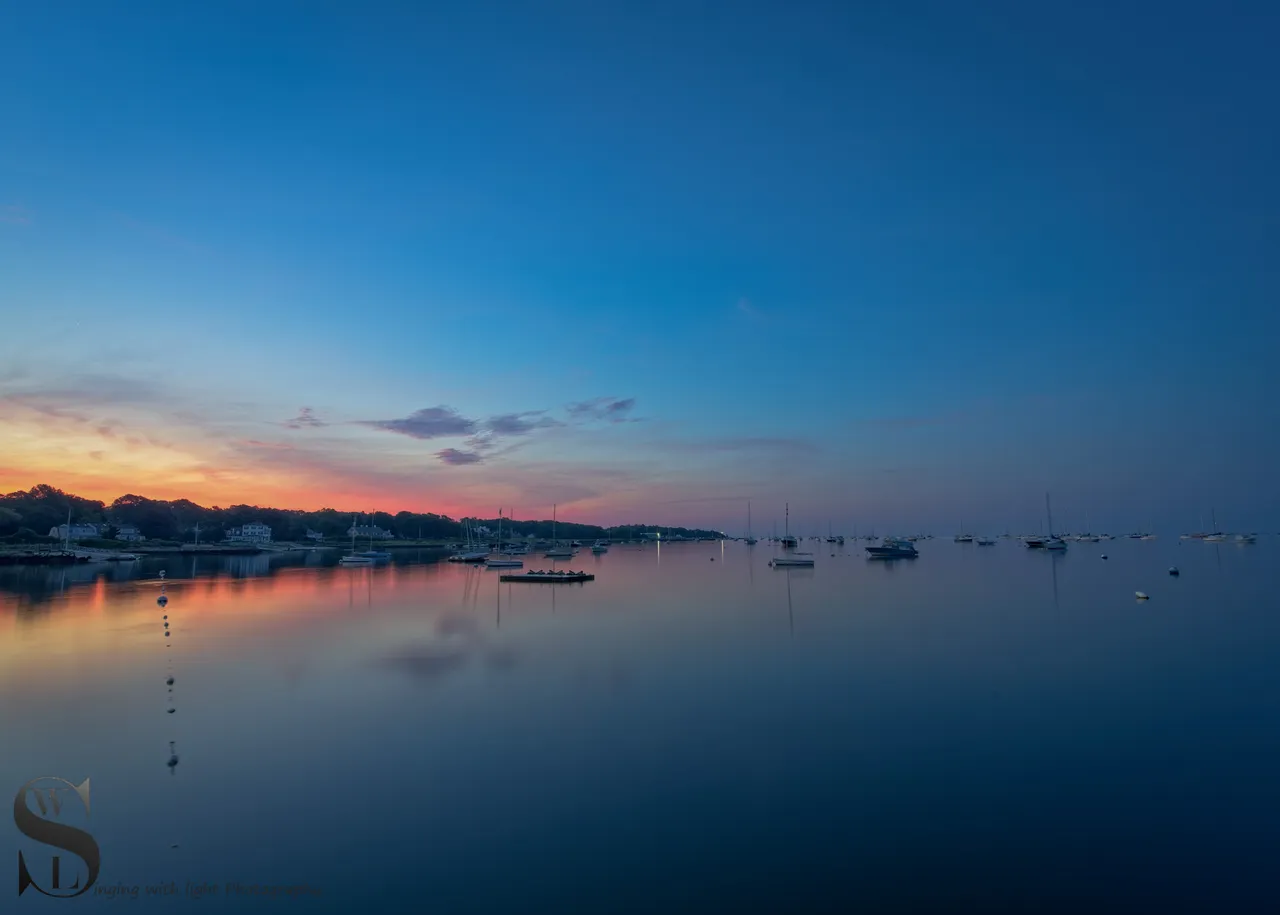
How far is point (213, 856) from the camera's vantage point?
12.8 metres

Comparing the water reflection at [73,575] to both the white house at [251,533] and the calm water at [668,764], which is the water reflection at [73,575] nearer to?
the calm water at [668,764]

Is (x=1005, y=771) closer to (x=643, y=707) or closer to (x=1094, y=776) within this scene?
(x=1094, y=776)

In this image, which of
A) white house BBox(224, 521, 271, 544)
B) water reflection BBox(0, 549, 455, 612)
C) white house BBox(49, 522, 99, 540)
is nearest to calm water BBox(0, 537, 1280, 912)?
water reflection BBox(0, 549, 455, 612)

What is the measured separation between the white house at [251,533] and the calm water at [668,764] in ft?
486

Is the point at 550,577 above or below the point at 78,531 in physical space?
below

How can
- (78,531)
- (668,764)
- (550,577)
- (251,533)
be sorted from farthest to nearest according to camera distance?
(251,533) → (78,531) → (550,577) → (668,764)

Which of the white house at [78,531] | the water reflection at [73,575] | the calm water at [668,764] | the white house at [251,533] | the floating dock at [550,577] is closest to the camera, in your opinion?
the calm water at [668,764]

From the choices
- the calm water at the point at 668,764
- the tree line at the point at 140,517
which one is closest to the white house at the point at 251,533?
the tree line at the point at 140,517

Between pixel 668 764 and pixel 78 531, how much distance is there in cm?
15695

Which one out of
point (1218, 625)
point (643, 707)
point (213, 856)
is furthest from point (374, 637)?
point (1218, 625)

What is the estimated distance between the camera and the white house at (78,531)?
398 feet

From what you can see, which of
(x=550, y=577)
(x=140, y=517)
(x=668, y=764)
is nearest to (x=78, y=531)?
(x=140, y=517)

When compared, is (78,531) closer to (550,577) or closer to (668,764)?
(550,577)

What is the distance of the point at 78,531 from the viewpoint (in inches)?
5079
